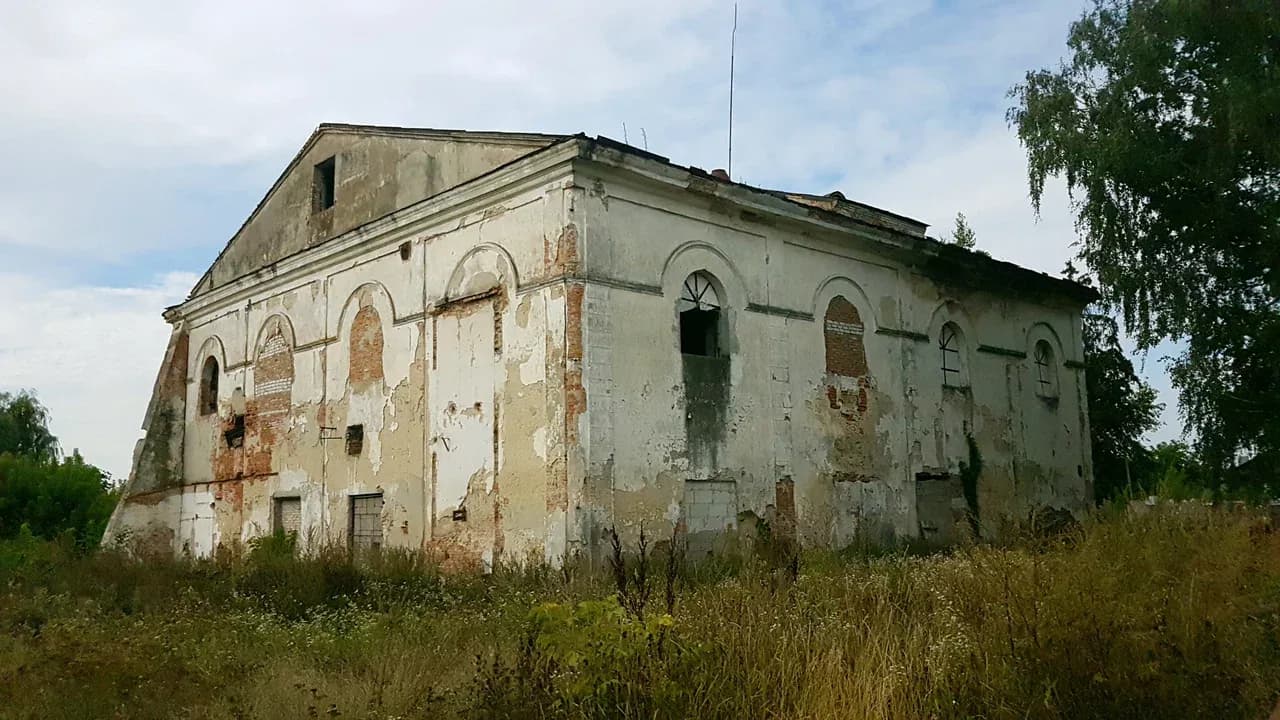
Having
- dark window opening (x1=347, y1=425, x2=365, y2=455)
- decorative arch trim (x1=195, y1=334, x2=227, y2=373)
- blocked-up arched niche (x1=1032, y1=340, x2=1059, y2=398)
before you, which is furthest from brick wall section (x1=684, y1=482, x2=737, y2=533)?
decorative arch trim (x1=195, y1=334, x2=227, y2=373)

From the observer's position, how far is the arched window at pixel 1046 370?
19953 mm

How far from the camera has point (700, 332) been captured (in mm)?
14172

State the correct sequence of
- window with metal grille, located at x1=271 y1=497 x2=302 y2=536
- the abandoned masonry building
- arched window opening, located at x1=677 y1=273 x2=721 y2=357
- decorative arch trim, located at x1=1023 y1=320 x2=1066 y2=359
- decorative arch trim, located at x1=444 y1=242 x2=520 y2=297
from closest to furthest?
the abandoned masonry building < decorative arch trim, located at x1=444 y1=242 x2=520 y2=297 < arched window opening, located at x1=677 y1=273 x2=721 y2=357 < window with metal grille, located at x1=271 y1=497 x2=302 y2=536 < decorative arch trim, located at x1=1023 y1=320 x2=1066 y2=359

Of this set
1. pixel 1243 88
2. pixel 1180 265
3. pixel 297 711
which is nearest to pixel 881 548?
pixel 1180 265

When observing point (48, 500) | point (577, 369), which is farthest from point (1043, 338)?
point (48, 500)

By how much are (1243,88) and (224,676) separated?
13.6 meters

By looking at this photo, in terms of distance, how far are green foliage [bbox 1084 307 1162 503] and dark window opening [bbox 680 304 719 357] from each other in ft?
38.4

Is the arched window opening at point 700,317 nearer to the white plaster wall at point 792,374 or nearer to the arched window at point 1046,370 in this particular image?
the white plaster wall at point 792,374

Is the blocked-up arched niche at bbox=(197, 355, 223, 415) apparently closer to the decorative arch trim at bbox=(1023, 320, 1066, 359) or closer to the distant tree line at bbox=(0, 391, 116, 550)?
the distant tree line at bbox=(0, 391, 116, 550)

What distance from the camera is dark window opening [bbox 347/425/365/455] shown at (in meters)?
15.3

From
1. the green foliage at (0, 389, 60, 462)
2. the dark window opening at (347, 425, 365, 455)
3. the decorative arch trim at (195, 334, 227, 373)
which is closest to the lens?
the dark window opening at (347, 425, 365, 455)

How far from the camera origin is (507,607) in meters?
8.69

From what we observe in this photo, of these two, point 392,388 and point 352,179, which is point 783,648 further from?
point 352,179

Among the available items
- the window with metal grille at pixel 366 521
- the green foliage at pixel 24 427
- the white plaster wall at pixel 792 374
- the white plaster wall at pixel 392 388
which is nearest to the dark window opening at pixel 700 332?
the white plaster wall at pixel 792 374
